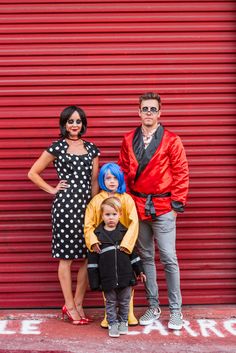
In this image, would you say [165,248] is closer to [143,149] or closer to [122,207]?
[122,207]

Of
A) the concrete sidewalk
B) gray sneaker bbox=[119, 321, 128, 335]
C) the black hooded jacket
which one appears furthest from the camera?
gray sneaker bbox=[119, 321, 128, 335]

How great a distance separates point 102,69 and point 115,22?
504mm

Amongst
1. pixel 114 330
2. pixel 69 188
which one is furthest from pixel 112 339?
pixel 69 188

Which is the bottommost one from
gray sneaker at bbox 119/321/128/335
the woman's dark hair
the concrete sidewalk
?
the concrete sidewalk

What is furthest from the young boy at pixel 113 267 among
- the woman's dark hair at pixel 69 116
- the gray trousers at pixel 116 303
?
the woman's dark hair at pixel 69 116

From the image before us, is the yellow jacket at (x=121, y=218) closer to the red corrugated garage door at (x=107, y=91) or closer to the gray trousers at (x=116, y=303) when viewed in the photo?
the gray trousers at (x=116, y=303)

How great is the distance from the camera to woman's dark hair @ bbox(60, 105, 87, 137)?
18.0ft

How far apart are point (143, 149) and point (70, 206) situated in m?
0.87

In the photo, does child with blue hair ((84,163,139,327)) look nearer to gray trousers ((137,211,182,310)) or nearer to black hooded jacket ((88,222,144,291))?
black hooded jacket ((88,222,144,291))

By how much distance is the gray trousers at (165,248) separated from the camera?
5473 mm

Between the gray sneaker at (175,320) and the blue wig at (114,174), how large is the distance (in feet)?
4.08

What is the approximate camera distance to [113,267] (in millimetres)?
5199

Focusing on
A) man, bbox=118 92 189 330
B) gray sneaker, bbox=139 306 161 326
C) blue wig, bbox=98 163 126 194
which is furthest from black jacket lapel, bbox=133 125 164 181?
gray sneaker, bbox=139 306 161 326

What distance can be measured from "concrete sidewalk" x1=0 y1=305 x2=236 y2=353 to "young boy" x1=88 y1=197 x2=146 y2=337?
22 centimetres
